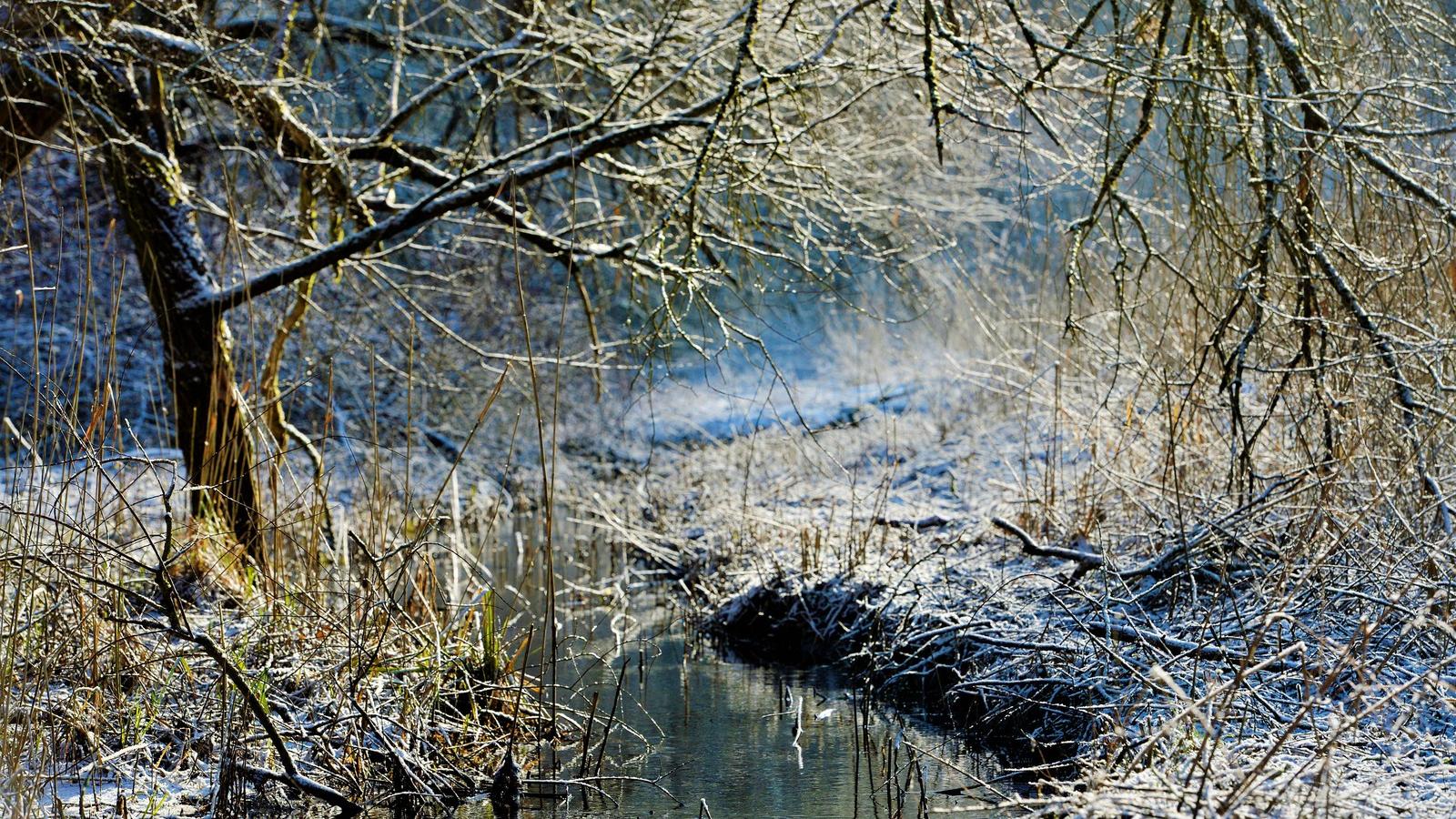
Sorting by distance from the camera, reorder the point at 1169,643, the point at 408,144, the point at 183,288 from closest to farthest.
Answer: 1. the point at 1169,643
2. the point at 183,288
3. the point at 408,144

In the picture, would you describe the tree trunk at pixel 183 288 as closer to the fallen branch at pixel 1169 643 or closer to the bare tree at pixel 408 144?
the bare tree at pixel 408 144

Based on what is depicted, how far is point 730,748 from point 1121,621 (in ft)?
4.75

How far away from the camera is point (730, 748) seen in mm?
4352

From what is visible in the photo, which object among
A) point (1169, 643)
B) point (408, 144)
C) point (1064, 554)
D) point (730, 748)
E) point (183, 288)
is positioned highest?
point (408, 144)

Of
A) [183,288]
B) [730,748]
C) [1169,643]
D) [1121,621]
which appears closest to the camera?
[1169,643]

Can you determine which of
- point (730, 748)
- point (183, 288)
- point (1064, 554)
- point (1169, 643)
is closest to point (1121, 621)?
point (1064, 554)

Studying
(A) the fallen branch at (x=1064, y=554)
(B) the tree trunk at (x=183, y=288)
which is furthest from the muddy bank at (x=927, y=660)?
(B) the tree trunk at (x=183, y=288)

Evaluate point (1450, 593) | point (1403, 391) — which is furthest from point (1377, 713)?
point (1403, 391)

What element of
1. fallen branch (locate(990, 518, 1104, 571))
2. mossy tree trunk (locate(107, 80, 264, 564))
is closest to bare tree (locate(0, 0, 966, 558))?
mossy tree trunk (locate(107, 80, 264, 564))

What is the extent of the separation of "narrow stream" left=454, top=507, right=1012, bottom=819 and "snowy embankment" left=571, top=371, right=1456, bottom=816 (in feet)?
0.73

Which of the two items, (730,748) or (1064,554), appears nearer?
(730,748)

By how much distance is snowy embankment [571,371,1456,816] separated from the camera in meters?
2.80

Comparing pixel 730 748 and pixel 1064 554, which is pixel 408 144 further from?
pixel 1064 554

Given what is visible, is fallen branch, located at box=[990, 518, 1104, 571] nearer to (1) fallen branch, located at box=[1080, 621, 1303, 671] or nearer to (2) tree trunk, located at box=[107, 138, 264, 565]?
(1) fallen branch, located at box=[1080, 621, 1303, 671]
